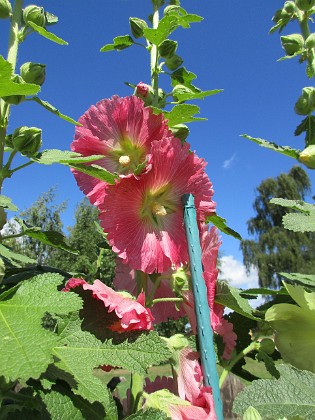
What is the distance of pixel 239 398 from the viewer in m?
0.57

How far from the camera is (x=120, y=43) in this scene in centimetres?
112

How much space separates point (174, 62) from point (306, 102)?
0.44m

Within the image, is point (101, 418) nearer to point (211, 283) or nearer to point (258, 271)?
point (211, 283)

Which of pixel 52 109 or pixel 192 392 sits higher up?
pixel 52 109

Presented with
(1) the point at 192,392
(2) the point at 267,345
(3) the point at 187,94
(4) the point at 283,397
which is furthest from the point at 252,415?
(3) the point at 187,94

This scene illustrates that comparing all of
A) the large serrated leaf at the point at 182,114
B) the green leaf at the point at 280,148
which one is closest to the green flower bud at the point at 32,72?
the large serrated leaf at the point at 182,114

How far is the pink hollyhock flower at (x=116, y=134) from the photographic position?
771 millimetres

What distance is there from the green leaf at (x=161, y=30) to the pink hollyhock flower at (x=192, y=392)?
0.62 meters

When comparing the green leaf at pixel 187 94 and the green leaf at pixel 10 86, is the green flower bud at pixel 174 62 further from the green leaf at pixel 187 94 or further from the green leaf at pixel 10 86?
the green leaf at pixel 10 86

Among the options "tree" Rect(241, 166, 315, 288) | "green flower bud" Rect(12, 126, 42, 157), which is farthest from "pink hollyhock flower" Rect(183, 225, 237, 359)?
"tree" Rect(241, 166, 315, 288)

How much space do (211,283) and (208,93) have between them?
35cm

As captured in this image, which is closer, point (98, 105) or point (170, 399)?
point (170, 399)

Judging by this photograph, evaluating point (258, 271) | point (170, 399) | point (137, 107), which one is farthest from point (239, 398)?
point (258, 271)

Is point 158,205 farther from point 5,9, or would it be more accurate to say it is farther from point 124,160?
point 5,9
